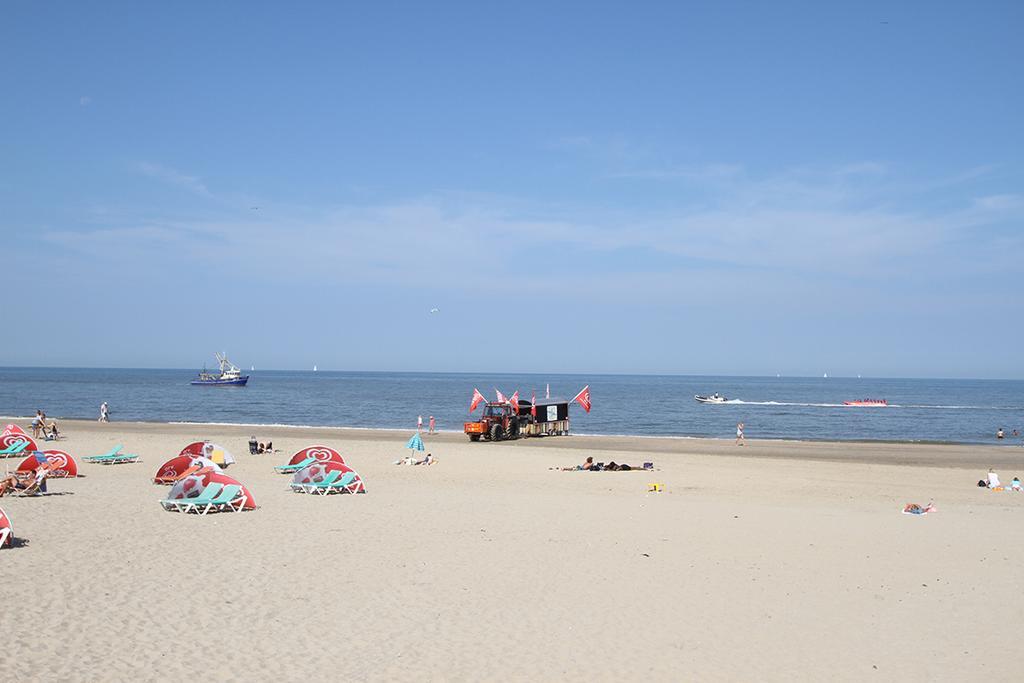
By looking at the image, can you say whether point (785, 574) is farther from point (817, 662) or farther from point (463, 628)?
point (463, 628)

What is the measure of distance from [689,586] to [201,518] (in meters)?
9.37

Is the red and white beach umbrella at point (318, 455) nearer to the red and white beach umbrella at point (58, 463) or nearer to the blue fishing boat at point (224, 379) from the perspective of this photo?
the red and white beach umbrella at point (58, 463)

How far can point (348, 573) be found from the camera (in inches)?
474

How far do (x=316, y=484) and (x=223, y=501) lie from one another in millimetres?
3280

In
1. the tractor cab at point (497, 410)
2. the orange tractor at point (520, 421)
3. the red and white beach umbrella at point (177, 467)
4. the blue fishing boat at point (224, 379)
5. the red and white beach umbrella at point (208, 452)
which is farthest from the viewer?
the blue fishing boat at point (224, 379)

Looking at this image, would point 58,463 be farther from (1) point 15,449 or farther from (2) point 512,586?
(2) point 512,586

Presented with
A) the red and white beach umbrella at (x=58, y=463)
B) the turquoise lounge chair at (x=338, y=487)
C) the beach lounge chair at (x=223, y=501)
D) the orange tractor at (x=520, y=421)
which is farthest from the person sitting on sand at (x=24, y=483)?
the orange tractor at (x=520, y=421)

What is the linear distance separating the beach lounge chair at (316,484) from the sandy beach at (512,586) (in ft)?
1.31

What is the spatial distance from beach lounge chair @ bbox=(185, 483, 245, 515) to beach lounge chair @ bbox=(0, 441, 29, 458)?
47.1 ft

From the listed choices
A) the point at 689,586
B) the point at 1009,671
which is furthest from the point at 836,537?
the point at 1009,671

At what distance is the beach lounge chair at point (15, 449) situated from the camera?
1062 inches

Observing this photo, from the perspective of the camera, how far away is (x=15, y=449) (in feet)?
89.2

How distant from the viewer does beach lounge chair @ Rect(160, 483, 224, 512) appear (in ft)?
53.8

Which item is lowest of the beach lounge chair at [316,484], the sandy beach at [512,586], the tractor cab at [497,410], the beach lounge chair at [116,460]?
the beach lounge chair at [116,460]
